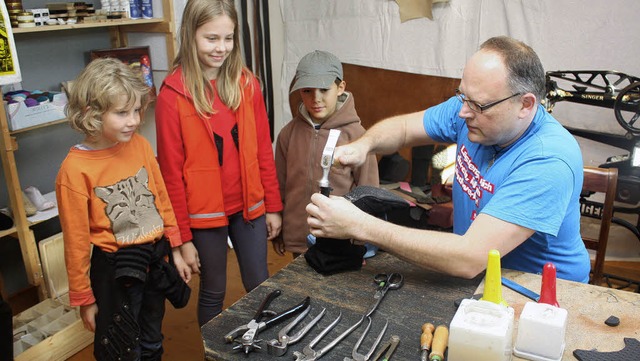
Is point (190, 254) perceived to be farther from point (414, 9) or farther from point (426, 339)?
point (414, 9)

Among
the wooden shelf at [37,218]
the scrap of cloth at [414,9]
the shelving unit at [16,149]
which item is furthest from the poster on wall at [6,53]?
the scrap of cloth at [414,9]

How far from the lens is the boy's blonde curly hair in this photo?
191 centimetres

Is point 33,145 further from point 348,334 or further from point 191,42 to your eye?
point 348,334

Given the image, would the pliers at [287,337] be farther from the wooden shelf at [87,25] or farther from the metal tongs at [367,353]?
the wooden shelf at [87,25]

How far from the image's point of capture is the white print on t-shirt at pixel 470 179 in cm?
167

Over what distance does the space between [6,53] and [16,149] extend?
1.61 feet

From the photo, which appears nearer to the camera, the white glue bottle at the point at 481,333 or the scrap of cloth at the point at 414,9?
the white glue bottle at the point at 481,333

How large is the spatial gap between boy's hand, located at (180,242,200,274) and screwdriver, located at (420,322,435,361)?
1.20 metres

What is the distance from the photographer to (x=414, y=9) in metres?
3.72

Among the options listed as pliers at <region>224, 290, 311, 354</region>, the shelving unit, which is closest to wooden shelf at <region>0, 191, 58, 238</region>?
the shelving unit

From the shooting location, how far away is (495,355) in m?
1.05

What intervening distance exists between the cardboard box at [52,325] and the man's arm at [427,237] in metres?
1.74

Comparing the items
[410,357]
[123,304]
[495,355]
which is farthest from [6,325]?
[495,355]

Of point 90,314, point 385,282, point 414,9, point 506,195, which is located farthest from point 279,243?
point 414,9
